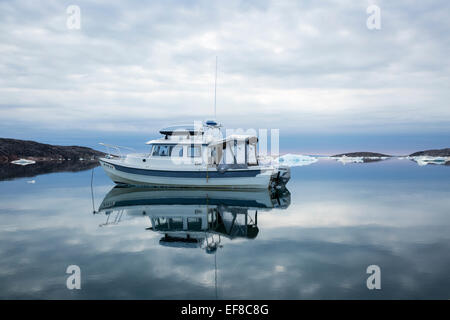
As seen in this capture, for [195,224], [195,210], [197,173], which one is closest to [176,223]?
[195,224]

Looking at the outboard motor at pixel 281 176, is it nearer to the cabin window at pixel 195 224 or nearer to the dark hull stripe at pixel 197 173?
the dark hull stripe at pixel 197 173

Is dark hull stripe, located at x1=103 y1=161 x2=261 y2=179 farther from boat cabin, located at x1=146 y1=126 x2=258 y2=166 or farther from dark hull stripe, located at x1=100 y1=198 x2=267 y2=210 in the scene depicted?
dark hull stripe, located at x1=100 y1=198 x2=267 y2=210

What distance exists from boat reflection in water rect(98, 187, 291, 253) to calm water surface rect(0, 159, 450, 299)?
7 cm

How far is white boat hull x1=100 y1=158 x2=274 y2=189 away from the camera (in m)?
21.9

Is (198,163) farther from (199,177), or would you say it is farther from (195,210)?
(195,210)

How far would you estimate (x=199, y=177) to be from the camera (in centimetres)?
2233

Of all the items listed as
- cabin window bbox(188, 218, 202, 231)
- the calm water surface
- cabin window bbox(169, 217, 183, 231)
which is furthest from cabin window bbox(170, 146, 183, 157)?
cabin window bbox(188, 218, 202, 231)

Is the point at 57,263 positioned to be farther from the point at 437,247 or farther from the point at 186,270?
the point at 437,247

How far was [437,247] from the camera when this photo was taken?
9.70m

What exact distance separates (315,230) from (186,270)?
639 centimetres

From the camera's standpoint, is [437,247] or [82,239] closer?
[437,247]

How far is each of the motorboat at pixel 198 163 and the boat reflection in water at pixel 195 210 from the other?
2.92ft

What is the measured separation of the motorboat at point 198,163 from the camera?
2202cm
